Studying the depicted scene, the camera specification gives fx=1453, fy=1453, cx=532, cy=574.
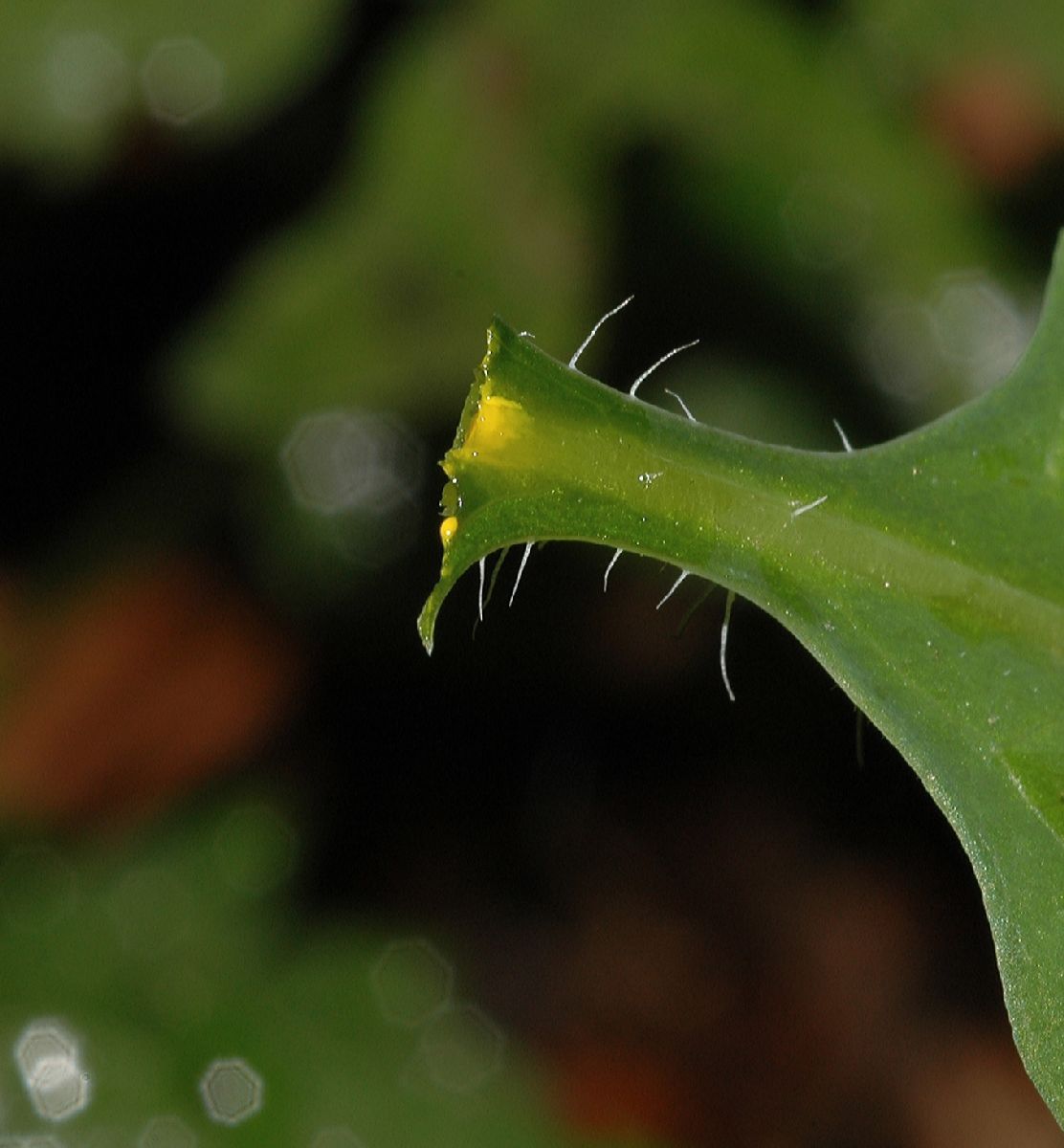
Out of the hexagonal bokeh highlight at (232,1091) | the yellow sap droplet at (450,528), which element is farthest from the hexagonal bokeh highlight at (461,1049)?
the yellow sap droplet at (450,528)

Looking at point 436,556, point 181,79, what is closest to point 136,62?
point 181,79

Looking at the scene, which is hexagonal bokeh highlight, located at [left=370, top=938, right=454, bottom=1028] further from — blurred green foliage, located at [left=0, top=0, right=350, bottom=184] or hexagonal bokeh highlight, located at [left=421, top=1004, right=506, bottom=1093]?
blurred green foliage, located at [left=0, top=0, right=350, bottom=184]

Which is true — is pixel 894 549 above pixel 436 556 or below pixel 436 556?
above

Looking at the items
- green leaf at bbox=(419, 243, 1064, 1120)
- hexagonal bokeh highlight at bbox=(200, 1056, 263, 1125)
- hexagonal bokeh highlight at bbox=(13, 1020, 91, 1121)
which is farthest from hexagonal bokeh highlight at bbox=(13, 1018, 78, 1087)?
green leaf at bbox=(419, 243, 1064, 1120)

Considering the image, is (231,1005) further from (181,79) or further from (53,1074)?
(181,79)

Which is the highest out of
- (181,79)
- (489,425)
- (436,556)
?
(489,425)
